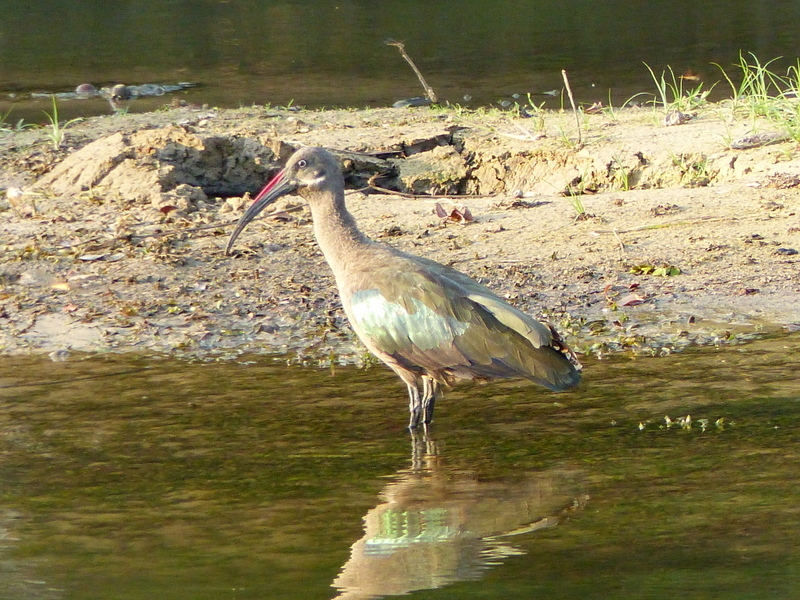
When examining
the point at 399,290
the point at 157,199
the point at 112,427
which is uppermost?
the point at 157,199

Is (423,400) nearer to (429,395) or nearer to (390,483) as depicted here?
(429,395)

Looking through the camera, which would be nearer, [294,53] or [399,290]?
[399,290]

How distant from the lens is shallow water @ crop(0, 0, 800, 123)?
44.7ft

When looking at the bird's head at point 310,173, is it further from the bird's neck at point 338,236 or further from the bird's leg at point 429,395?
the bird's leg at point 429,395

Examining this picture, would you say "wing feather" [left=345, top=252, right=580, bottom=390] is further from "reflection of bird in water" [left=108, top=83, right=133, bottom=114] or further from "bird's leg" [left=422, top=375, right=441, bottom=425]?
"reflection of bird in water" [left=108, top=83, right=133, bottom=114]

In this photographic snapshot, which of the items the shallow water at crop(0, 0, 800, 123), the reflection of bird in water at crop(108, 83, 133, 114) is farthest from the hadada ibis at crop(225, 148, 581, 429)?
the reflection of bird in water at crop(108, 83, 133, 114)

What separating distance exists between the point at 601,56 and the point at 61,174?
9442mm

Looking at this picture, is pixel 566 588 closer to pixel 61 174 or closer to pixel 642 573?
pixel 642 573

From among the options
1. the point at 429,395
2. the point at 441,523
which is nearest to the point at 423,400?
the point at 429,395

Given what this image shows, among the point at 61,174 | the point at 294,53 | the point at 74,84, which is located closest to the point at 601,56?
the point at 294,53

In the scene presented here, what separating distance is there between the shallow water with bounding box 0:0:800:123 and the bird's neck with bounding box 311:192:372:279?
280 inches

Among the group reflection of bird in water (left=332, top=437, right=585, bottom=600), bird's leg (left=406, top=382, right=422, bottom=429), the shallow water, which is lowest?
reflection of bird in water (left=332, top=437, right=585, bottom=600)

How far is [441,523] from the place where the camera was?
12.5ft

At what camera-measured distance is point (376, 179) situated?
8.66m
